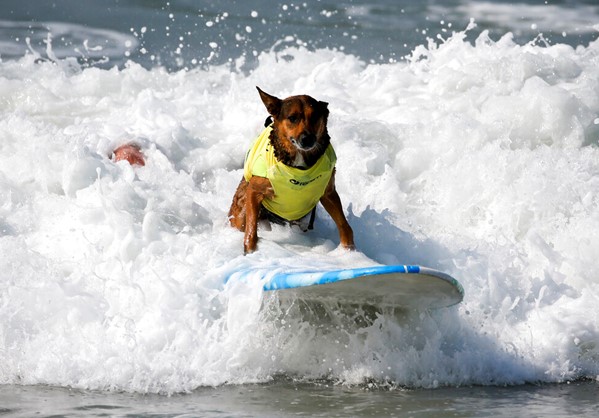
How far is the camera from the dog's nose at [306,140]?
19.2 ft

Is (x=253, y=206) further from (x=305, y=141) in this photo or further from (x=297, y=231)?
(x=305, y=141)

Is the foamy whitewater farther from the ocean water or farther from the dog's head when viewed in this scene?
the dog's head

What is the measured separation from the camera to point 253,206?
627cm

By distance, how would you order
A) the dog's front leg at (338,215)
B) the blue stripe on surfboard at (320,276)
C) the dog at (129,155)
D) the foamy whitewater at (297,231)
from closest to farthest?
the blue stripe on surfboard at (320,276) → the foamy whitewater at (297,231) → the dog's front leg at (338,215) → the dog at (129,155)

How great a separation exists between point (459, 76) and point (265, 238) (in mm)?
4190

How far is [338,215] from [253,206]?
0.55 meters

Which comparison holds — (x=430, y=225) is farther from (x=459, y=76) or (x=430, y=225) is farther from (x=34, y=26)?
(x=34, y=26)

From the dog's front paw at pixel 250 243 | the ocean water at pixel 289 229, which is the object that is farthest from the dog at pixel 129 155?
the dog's front paw at pixel 250 243

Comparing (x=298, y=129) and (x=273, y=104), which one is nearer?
(x=298, y=129)

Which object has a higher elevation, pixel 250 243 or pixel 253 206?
pixel 253 206

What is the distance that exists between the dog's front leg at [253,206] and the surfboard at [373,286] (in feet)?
1.85

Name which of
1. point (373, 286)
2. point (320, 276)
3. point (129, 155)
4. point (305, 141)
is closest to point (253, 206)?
point (305, 141)

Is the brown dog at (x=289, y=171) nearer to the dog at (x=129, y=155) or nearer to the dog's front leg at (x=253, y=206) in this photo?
the dog's front leg at (x=253, y=206)

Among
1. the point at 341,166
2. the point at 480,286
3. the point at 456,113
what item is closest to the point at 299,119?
the point at 480,286
